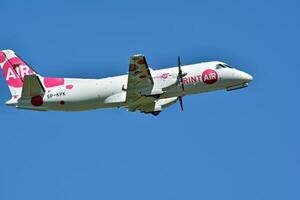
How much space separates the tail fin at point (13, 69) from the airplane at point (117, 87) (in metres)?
0.08

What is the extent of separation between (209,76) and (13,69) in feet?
52.1

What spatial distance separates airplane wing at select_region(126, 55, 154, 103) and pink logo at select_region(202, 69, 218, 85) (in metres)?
4.39

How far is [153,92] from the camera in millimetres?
48906

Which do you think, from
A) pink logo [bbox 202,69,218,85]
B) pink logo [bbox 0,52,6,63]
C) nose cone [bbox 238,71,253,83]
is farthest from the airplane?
pink logo [bbox 0,52,6,63]

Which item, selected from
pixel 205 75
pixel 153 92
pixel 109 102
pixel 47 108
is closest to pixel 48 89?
pixel 47 108

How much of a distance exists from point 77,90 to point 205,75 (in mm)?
10120

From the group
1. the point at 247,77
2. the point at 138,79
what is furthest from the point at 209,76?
the point at 138,79

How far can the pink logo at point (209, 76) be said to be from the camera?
1978 inches

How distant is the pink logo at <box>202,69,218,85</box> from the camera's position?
50250 mm

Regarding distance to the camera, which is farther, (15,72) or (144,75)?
(15,72)

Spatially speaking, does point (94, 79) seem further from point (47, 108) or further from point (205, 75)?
point (205, 75)

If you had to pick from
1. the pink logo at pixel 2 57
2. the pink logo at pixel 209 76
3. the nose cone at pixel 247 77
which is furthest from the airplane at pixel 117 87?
the pink logo at pixel 2 57

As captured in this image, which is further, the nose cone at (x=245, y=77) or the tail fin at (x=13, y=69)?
the nose cone at (x=245, y=77)

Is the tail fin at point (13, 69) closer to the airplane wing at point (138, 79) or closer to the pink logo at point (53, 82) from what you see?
the pink logo at point (53, 82)
